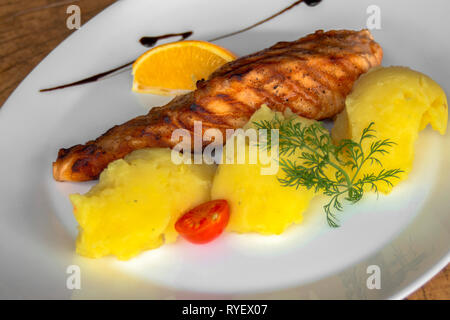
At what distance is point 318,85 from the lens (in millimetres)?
3152

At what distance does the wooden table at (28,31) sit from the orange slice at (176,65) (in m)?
1.02

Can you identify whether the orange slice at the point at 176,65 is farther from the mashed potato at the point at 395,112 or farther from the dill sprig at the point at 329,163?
the mashed potato at the point at 395,112

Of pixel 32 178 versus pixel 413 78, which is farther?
pixel 32 178

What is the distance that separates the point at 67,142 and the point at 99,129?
226mm

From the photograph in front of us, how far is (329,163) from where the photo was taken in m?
2.74

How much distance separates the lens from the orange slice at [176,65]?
3.74 metres

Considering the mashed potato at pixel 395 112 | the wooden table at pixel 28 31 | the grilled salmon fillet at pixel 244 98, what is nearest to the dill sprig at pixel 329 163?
the mashed potato at pixel 395 112

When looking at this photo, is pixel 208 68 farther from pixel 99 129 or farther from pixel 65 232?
pixel 65 232

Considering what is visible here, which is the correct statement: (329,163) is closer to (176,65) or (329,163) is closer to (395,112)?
(395,112)

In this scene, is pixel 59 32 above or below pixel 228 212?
above

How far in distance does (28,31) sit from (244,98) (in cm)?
232

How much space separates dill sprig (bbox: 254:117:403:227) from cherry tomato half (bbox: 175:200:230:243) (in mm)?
347

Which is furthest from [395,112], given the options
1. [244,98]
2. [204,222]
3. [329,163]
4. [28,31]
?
[28,31]

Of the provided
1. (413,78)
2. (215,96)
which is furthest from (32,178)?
(413,78)
